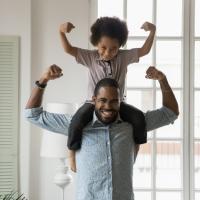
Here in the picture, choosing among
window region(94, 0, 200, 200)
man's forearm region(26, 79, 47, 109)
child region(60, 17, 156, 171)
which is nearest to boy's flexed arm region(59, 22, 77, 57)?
child region(60, 17, 156, 171)

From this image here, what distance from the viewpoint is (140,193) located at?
8.84 feet

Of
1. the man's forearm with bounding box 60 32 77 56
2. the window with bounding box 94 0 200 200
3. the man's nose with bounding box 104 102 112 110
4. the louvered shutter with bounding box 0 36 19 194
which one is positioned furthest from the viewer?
the window with bounding box 94 0 200 200

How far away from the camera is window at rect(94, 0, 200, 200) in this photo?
2680mm

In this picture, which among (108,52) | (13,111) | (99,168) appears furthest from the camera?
(13,111)

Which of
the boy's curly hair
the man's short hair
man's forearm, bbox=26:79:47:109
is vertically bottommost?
man's forearm, bbox=26:79:47:109

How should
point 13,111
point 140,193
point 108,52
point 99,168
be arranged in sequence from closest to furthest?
point 99,168 < point 108,52 < point 13,111 < point 140,193

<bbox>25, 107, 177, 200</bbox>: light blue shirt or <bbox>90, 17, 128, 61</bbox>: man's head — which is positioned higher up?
<bbox>90, 17, 128, 61</bbox>: man's head

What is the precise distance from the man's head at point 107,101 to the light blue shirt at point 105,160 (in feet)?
0.15

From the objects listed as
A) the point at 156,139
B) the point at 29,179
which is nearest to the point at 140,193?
the point at 156,139

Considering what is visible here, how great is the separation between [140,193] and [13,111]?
1122 mm

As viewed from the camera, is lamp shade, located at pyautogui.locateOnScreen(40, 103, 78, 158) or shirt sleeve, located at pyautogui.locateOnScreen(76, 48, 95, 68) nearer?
shirt sleeve, located at pyautogui.locateOnScreen(76, 48, 95, 68)

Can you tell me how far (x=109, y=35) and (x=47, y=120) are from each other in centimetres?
44

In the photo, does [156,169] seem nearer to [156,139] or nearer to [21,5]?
[156,139]

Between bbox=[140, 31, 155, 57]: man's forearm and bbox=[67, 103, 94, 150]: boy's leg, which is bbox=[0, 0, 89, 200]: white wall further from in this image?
bbox=[67, 103, 94, 150]: boy's leg
